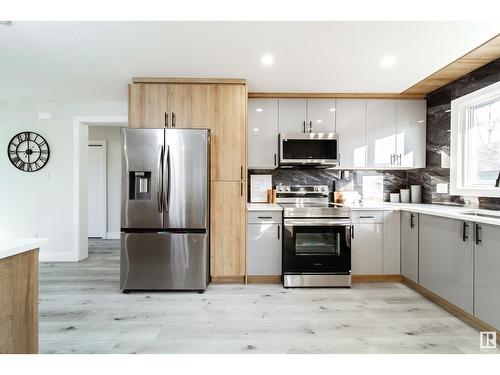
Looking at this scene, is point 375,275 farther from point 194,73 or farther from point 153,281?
point 194,73

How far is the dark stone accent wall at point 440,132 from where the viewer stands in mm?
2637

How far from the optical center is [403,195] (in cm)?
347

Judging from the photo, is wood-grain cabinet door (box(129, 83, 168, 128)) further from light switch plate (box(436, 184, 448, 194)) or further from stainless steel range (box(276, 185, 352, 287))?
light switch plate (box(436, 184, 448, 194))

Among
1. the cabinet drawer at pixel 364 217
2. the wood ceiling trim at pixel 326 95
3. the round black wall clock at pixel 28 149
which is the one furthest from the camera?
the round black wall clock at pixel 28 149

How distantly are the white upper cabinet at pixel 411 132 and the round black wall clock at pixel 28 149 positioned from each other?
470cm

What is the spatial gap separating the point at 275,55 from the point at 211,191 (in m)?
1.46

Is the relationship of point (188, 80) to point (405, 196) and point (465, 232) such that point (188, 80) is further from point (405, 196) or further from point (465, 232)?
point (405, 196)

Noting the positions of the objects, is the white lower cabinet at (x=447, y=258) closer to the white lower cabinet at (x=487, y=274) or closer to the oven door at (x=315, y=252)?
the white lower cabinet at (x=487, y=274)

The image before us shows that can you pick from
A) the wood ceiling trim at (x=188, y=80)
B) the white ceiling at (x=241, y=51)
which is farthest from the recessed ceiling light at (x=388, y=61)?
the wood ceiling trim at (x=188, y=80)

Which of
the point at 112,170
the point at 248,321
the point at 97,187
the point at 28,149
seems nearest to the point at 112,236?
the point at 97,187

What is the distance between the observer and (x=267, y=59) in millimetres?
2436

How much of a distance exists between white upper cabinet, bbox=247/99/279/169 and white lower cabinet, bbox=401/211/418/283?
1.55 meters
